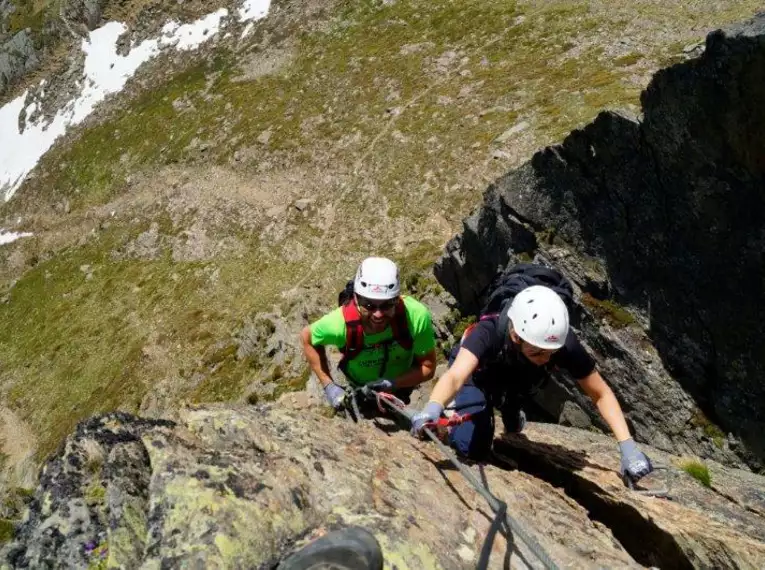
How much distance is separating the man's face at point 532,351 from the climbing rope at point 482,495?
121cm

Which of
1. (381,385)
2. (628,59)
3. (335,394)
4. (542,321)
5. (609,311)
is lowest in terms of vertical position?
(628,59)

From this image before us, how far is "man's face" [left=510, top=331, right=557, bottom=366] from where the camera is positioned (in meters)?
7.25

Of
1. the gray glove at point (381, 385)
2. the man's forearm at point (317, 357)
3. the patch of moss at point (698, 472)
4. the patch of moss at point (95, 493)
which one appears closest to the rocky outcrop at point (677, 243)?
the patch of moss at point (698, 472)

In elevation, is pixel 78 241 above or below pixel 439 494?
below

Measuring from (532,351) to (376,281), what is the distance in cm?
262

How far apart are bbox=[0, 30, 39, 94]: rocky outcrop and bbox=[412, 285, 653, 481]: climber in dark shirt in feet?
200

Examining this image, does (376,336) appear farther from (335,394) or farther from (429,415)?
(429,415)

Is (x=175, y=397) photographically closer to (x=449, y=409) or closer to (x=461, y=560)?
(x=449, y=409)

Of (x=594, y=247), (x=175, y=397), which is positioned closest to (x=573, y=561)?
(x=594, y=247)

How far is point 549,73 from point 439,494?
2827cm

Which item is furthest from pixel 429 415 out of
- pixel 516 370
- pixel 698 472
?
pixel 698 472

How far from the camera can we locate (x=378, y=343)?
31.7 ft

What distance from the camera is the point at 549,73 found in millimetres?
30547

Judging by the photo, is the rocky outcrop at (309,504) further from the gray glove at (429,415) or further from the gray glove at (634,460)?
the gray glove at (429,415)
